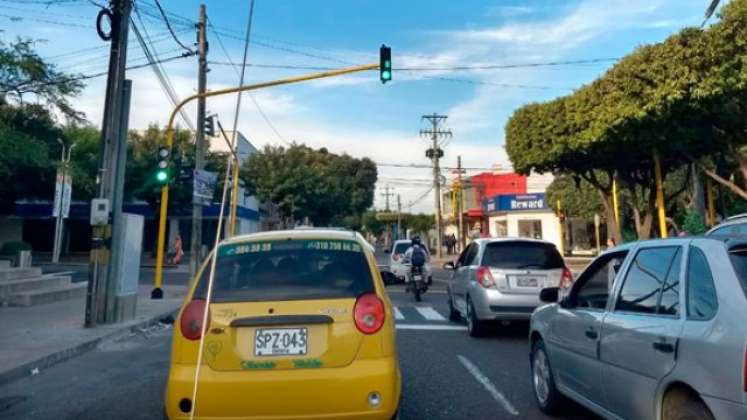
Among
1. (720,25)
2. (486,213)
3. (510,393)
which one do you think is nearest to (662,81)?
(720,25)

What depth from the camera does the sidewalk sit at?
→ 26.1 feet

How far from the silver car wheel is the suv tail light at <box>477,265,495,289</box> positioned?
3.57 m

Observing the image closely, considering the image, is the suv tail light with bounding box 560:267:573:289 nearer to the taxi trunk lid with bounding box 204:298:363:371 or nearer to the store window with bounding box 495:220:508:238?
the taxi trunk lid with bounding box 204:298:363:371

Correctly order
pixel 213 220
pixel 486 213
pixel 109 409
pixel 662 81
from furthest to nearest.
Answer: pixel 486 213, pixel 213 220, pixel 662 81, pixel 109 409

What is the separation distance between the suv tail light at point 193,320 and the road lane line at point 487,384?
308 cm

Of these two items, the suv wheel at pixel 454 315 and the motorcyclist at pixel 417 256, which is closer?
the suv wheel at pixel 454 315

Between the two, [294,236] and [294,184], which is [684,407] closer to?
[294,236]

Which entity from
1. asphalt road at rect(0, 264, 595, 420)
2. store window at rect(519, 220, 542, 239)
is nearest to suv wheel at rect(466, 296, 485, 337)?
asphalt road at rect(0, 264, 595, 420)

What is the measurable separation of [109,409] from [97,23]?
818 cm

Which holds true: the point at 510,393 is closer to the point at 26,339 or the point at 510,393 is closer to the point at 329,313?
the point at 329,313

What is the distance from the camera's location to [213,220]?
40656 mm

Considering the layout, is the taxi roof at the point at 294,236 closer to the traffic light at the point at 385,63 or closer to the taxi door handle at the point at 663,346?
the taxi door handle at the point at 663,346

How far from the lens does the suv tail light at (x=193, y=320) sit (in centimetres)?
407

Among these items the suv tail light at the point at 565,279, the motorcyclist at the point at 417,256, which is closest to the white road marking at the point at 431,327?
the suv tail light at the point at 565,279
